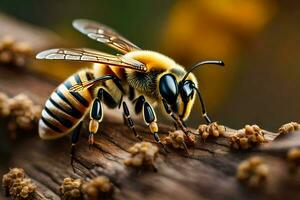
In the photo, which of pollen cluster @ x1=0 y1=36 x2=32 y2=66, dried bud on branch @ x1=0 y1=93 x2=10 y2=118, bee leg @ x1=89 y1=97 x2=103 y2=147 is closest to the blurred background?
pollen cluster @ x1=0 y1=36 x2=32 y2=66

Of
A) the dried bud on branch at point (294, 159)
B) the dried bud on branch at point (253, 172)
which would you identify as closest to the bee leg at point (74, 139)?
the dried bud on branch at point (253, 172)

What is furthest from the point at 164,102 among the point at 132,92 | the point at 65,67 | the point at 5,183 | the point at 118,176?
the point at 65,67

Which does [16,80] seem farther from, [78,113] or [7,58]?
[78,113]

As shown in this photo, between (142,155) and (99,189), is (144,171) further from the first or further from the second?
(99,189)

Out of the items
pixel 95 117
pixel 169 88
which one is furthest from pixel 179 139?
pixel 95 117

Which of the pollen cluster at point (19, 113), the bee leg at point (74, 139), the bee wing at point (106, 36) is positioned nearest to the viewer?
the bee leg at point (74, 139)

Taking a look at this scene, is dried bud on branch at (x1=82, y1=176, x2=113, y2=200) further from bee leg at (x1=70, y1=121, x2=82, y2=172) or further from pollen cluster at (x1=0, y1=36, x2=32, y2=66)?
pollen cluster at (x1=0, y1=36, x2=32, y2=66)

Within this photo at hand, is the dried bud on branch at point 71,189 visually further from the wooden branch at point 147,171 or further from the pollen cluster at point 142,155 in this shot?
the pollen cluster at point 142,155
